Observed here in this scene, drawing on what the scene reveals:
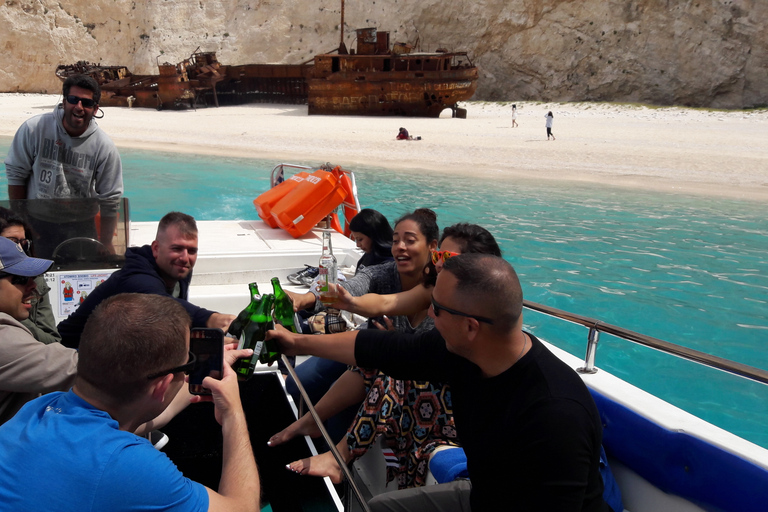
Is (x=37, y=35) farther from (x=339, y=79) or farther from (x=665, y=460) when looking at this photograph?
(x=665, y=460)

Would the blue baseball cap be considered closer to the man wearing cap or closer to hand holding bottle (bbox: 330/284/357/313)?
the man wearing cap

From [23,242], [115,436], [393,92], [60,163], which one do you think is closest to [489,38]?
[393,92]

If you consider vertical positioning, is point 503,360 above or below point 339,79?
below

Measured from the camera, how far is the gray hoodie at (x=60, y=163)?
4.10 metres

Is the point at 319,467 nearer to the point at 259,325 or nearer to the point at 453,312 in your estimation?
the point at 259,325

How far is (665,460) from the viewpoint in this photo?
225 centimetres

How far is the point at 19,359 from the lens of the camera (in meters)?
1.96

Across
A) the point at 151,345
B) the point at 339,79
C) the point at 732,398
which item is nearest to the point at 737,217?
the point at 732,398

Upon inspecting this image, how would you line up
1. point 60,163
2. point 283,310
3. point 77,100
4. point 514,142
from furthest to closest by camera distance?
point 514,142
point 60,163
point 77,100
point 283,310

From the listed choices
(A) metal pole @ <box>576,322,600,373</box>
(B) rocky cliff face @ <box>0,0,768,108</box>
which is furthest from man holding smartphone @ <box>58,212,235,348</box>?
(B) rocky cliff face @ <box>0,0,768,108</box>

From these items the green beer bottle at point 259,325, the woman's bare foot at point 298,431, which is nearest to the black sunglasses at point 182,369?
the green beer bottle at point 259,325

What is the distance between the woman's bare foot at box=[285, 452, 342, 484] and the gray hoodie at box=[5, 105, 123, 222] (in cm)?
252

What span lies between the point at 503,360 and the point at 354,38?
42413 mm

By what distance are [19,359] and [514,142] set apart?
66.3 feet
